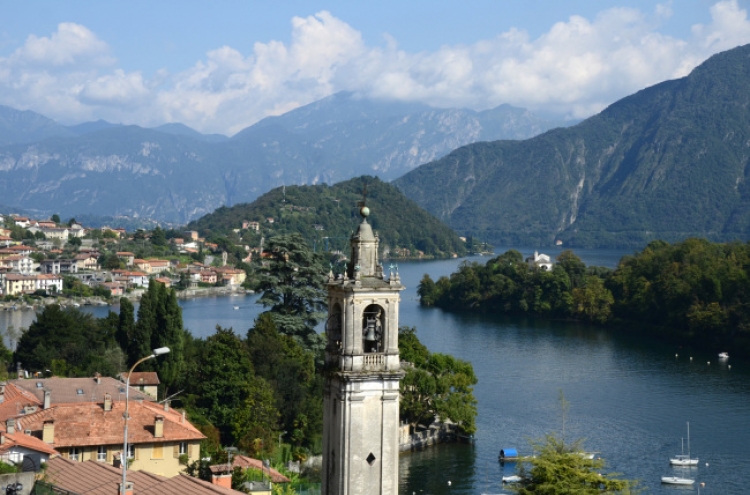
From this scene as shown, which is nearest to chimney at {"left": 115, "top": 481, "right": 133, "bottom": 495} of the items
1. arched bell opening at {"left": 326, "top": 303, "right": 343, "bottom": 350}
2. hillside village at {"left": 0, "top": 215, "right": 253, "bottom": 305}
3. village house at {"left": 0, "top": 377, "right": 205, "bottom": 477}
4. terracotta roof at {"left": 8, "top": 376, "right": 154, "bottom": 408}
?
arched bell opening at {"left": 326, "top": 303, "right": 343, "bottom": 350}

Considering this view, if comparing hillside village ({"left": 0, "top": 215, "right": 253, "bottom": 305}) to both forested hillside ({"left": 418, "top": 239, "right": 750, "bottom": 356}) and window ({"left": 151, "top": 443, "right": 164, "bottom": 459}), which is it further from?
window ({"left": 151, "top": 443, "right": 164, "bottom": 459})

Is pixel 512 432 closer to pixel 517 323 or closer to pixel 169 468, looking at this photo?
pixel 169 468

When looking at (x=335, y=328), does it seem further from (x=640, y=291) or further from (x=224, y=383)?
(x=640, y=291)

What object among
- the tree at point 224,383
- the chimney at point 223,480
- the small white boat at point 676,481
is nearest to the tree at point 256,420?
the tree at point 224,383

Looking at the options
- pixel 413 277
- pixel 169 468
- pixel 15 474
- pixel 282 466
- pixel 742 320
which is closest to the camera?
pixel 15 474

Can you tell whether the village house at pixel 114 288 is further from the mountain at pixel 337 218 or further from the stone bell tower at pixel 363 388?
the stone bell tower at pixel 363 388

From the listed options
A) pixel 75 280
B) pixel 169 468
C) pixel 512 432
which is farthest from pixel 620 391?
pixel 75 280
